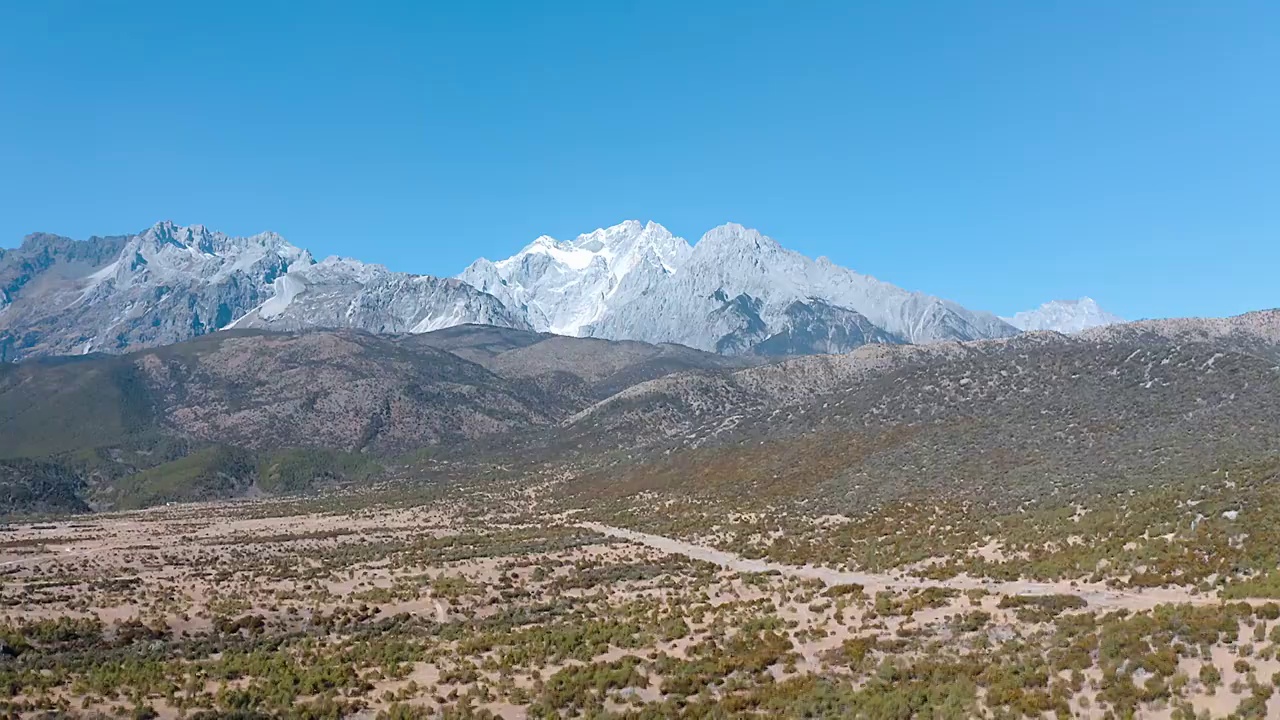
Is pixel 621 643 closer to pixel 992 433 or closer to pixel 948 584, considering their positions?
pixel 948 584

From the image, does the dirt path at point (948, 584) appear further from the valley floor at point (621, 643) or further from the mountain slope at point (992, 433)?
the mountain slope at point (992, 433)

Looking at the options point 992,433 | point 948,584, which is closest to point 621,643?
point 948,584

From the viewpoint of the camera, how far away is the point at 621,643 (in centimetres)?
3584

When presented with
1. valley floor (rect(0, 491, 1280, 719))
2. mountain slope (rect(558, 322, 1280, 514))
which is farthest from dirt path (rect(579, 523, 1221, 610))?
mountain slope (rect(558, 322, 1280, 514))

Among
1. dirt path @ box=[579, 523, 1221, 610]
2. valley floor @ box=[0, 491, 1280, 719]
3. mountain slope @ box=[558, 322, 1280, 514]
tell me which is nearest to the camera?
valley floor @ box=[0, 491, 1280, 719]

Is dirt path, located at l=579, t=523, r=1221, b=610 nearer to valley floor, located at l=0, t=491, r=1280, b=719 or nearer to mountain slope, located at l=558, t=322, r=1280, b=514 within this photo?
valley floor, located at l=0, t=491, r=1280, b=719

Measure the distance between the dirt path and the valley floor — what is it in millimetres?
225

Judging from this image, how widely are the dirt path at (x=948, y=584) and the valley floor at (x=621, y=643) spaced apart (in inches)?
8.8

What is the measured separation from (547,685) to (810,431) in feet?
274

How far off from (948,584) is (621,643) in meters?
17.3

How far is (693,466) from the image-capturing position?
362 feet

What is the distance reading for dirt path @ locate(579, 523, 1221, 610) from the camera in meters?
33.8

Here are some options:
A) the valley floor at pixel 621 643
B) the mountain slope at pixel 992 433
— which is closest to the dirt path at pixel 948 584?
the valley floor at pixel 621 643

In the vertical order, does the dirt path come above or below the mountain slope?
below
